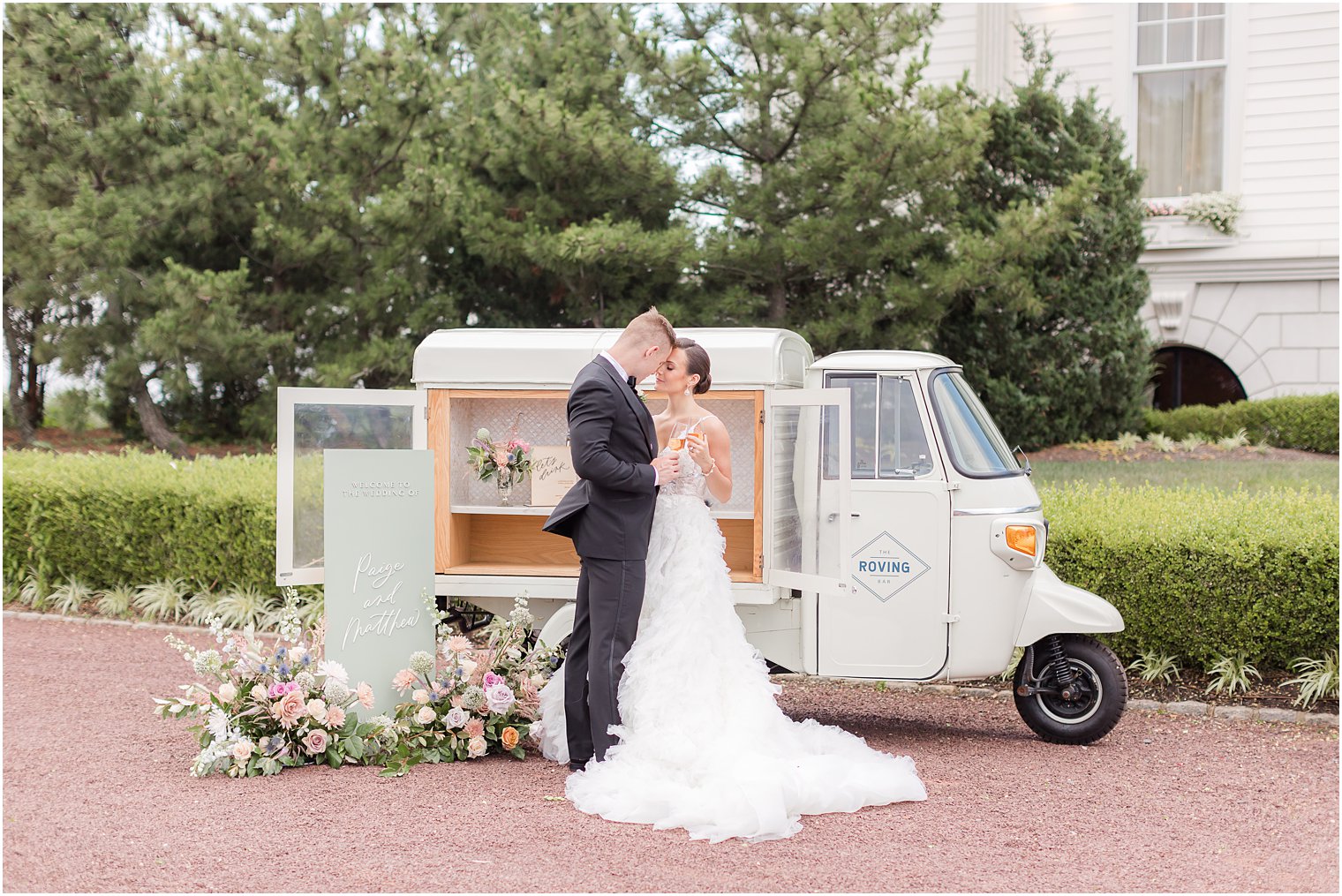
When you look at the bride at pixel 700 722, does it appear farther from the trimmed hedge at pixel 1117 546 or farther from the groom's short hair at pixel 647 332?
the trimmed hedge at pixel 1117 546

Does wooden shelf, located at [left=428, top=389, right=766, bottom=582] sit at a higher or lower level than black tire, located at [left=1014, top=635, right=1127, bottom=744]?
higher

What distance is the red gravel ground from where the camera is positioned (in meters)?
4.10

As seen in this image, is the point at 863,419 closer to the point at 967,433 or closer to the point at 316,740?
the point at 967,433

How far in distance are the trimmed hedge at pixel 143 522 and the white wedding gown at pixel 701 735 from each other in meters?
4.78

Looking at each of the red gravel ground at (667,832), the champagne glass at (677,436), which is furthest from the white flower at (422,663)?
the champagne glass at (677,436)

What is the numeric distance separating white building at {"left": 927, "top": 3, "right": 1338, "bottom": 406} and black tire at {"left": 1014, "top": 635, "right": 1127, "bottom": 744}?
477 inches

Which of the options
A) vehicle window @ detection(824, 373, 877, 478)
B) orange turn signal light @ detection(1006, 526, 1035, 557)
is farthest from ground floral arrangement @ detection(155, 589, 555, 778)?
orange turn signal light @ detection(1006, 526, 1035, 557)

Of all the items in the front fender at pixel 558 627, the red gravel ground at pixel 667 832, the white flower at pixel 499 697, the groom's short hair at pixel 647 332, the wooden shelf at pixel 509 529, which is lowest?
the red gravel ground at pixel 667 832

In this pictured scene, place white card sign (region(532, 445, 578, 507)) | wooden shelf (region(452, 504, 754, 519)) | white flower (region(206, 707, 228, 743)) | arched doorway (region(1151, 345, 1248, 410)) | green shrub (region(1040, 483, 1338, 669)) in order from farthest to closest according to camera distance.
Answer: arched doorway (region(1151, 345, 1248, 410)) < green shrub (region(1040, 483, 1338, 669)) < white card sign (region(532, 445, 578, 507)) < wooden shelf (region(452, 504, 754, 519)) < white flower (region(206, 707, 228, 743))

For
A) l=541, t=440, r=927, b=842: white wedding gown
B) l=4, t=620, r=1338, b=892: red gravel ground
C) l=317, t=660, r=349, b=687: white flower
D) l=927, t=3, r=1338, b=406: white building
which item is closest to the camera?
l=4, t=620, r=1338, b=892: red gravel ground

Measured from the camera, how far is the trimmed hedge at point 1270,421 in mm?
14672

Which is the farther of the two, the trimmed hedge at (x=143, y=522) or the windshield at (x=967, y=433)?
the trimmed hedge at (x=143, y=522)

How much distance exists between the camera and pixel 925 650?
19.5 feet

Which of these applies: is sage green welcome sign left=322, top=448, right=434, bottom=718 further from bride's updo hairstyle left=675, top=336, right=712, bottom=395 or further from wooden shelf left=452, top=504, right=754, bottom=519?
bride's updo hairstyle left=675, top=336, right=712, bottom=395
